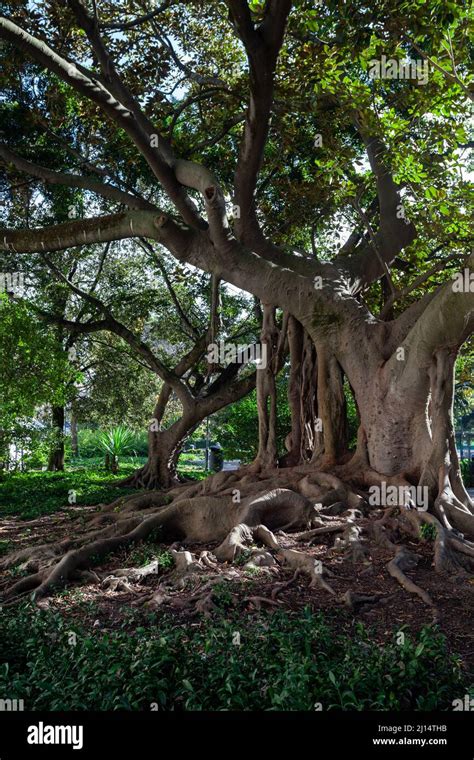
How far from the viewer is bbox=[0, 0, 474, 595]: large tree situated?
22.1ft

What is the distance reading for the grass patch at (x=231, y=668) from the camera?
3.40m

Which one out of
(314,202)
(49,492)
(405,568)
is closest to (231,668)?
(405,568)

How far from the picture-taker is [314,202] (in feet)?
37.2

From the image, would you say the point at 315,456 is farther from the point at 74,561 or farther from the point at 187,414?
the point at 187,414

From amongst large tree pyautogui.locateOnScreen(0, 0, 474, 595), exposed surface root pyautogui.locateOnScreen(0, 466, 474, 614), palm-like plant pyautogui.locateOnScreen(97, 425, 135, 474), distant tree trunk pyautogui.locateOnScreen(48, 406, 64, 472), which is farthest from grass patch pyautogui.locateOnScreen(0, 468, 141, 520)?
exposed surface root pyautogui.locateOnScreen(0, 466, 474, 614)

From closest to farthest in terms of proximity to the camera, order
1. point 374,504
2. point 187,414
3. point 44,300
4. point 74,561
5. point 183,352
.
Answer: point 74,561
point 374,504
point 187,414
point 44,300
point 183,352

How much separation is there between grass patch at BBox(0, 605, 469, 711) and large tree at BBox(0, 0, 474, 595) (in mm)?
1839

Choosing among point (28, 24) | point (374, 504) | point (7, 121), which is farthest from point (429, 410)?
point (7, 121)

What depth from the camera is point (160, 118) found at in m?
9.91

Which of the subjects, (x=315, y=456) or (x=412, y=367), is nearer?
(x=412, y=367)

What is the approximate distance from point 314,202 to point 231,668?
29.8 feet

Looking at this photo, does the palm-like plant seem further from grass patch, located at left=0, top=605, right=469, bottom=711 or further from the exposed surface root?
grass patch, located at left=0, top=605, right=469, bottom=711

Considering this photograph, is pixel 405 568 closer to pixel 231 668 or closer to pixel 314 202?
pixel 231 668

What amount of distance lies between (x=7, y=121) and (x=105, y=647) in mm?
11178
